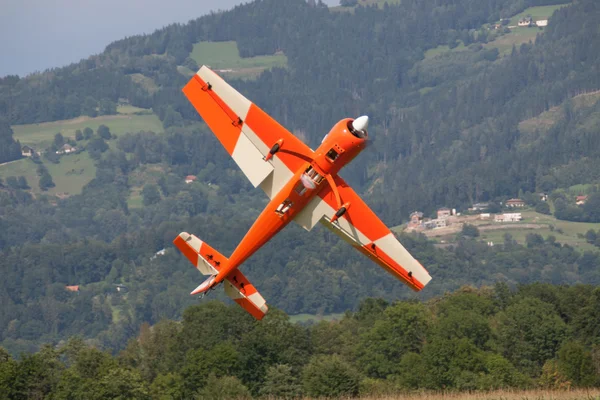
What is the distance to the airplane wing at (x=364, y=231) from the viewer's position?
37719 mm

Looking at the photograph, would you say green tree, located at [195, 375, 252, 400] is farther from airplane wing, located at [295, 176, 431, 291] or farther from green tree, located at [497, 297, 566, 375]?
airplane wing, located at [295, 176, 431, 291]

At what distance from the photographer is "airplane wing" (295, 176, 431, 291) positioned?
37719 mm

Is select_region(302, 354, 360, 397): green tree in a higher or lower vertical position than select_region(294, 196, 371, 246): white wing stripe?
lower

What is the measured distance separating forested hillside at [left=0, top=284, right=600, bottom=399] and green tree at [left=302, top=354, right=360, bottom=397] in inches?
2.3

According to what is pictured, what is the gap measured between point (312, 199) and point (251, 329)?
51138 mm

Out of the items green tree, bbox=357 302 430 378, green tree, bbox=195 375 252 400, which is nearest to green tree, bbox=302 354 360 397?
green tree, bbox=195 375 252 400

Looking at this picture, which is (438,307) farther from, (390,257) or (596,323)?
(390,257)

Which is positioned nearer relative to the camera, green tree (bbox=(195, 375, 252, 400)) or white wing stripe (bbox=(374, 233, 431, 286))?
white wing stripe (bbox=(374, 233, 431, 286))

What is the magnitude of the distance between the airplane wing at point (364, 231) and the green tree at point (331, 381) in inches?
730

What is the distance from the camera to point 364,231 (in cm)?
3844

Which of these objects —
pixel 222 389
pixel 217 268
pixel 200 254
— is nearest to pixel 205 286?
pixel 217 268

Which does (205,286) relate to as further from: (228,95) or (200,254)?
(228,95)

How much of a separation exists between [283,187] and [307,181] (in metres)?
0.93

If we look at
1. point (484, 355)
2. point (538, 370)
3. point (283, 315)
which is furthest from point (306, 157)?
point (283, 315)
